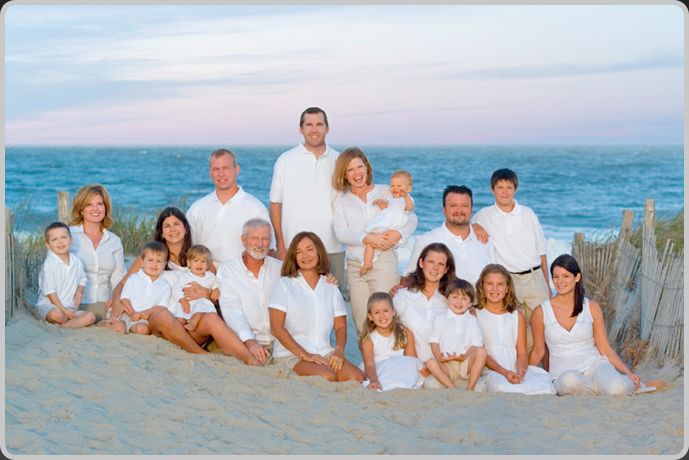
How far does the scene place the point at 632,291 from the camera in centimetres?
960

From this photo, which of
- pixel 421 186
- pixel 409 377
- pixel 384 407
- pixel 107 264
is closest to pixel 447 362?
pixel 409 377

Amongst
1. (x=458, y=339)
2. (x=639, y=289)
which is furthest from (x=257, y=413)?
(x=639, y=289)

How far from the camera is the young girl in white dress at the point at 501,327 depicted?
779 centimetres

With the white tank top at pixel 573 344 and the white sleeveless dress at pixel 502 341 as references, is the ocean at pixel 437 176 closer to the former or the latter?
the white tank top at pixel 573 344

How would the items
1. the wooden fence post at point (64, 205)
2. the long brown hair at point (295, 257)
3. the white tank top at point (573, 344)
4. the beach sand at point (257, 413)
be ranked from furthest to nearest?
1. the wooden fence post at point (64, 205)
2. the long brown hair at point (295, 257)
3. the white tank top at point (573, 344)
4. the beach sand at point (257, 413)

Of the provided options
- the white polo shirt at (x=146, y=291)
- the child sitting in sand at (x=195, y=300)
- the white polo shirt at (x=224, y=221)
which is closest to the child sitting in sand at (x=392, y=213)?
the white polo shirt at (x=224, y=221)

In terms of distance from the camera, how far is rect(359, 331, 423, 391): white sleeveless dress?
7.61 m

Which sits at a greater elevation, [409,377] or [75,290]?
[75,290]

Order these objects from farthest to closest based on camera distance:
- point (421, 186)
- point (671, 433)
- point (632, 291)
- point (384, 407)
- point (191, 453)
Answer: point (421, 186) → point (632, 291) → point (384, 407) → point (671, 433) → point (191, 453)

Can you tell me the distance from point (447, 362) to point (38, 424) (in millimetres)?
3239

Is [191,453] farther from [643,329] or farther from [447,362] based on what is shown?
[643,329]

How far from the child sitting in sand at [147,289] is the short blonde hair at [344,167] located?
161cm

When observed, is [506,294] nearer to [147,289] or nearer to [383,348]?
[383,348]

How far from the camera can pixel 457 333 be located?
305 inches
